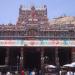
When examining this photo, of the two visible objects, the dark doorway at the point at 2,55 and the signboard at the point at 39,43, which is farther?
the dark doorway at the point at 2,55

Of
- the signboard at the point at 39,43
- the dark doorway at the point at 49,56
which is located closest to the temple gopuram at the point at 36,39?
the signboard at the point at 39,43

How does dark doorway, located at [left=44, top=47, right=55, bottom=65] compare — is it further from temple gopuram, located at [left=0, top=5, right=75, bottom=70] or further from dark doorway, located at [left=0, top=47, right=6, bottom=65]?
dark doorway, located at [left=0, top=47, right=6, bottom=65]

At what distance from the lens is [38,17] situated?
41.2 meters

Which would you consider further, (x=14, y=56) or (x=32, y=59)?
(x=32, y=59)

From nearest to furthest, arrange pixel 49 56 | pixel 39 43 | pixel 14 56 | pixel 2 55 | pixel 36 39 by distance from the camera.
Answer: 1. pixel 39 43
2. pixel 36 39
3. pixel 2 55
4. pixel 14 56
5. pixel 49 56

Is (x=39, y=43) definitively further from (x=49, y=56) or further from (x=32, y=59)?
(x=32, y=59)

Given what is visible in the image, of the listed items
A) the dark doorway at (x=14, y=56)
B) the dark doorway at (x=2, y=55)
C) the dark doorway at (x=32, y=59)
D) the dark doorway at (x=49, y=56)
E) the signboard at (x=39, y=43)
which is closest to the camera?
the signboard at (x=39, y=43)

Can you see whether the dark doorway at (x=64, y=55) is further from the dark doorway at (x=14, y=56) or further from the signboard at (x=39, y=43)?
the dark doorway at (x=14, y=56)

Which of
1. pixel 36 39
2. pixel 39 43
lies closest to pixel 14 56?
pixel 36 39

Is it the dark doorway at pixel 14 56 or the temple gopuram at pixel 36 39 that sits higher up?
the temple gopuram at pixel 36 39

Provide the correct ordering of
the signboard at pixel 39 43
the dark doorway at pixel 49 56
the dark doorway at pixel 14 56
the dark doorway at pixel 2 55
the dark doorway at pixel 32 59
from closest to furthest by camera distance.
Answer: the signboard at pixel 39 43 < the dark doorway at pixel 14 56 < the dark doorway at pixel 2 55 < the dark doorway at pixel 49 56 < the dark doorway at pixel 32 59

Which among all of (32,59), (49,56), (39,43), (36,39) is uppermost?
(36,39)

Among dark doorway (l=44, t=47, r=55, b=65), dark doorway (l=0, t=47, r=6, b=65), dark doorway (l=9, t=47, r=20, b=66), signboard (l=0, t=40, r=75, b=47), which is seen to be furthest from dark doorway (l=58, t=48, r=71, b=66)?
dark doorway (l=0, t=47, r=6, b=65)

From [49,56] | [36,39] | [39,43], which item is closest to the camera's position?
[39,43]
